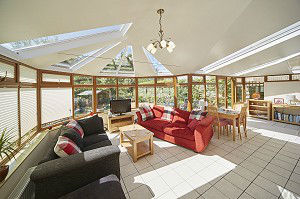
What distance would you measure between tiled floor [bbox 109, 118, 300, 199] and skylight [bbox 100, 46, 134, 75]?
3568mm

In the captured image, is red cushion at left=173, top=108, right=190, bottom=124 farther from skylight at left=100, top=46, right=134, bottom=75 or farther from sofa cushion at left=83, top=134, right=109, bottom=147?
skylight at left=100, top=46, right=134, bottom=75

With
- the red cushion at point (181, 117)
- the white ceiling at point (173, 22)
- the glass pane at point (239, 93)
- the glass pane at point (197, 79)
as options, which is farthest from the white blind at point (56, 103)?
the glass pane at point (239, 93)

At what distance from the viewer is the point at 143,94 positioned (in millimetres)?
6758

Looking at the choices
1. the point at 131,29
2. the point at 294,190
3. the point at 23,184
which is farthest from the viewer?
the point at 131,29

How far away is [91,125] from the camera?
3.46 m

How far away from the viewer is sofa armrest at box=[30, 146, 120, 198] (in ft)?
4.67

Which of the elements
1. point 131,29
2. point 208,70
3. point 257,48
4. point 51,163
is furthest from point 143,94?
point 51,163

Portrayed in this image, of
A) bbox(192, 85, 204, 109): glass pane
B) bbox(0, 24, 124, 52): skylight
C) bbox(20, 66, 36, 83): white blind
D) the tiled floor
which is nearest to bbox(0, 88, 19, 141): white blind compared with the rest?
bbox(20, 66, 36, 83): white blind

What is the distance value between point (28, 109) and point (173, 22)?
4115mm

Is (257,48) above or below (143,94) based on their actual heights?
above

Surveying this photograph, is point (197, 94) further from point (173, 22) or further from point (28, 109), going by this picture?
point (28, 109)

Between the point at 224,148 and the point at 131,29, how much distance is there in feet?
13.2

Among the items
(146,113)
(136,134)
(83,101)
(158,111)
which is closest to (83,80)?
(83,101)

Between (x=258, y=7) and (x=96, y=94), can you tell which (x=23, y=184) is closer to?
(x=96, y=94)
